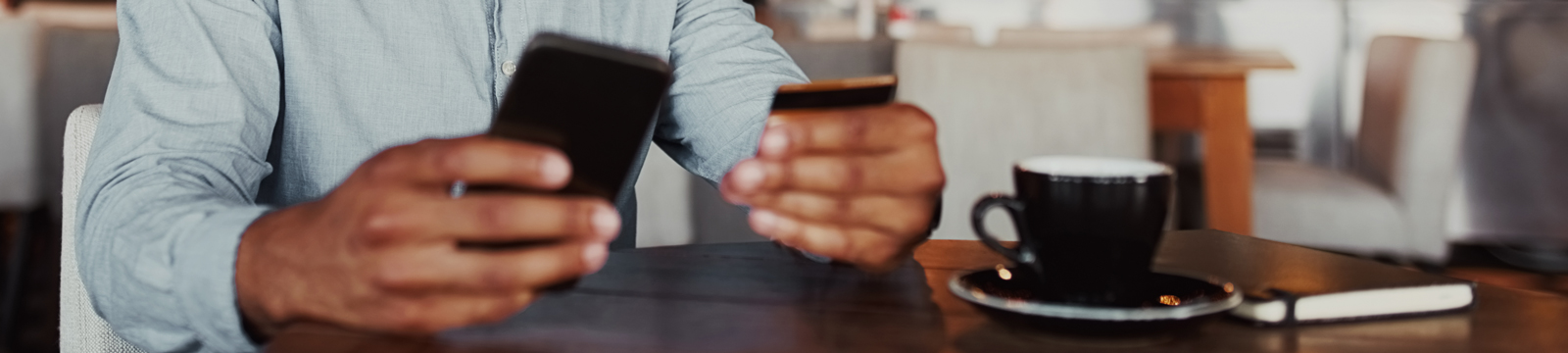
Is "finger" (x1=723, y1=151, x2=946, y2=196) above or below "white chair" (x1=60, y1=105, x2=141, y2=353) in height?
above

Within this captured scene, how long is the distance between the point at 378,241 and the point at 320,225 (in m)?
0.04

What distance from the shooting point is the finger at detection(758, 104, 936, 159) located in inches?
22.6

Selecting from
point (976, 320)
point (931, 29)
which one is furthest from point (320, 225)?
point (931, 29)

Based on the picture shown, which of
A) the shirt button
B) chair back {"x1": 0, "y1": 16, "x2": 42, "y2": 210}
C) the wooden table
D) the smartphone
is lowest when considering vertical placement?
chair back {"x1": 0, "y1": 16, "x2": 42, "y2": 210}

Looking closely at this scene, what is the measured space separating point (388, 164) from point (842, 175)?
0.83ft

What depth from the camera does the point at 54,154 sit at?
2256mm

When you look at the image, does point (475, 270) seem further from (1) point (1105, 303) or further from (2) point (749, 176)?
(1) point (1105, 303)

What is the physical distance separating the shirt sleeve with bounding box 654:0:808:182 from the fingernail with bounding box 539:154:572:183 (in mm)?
555

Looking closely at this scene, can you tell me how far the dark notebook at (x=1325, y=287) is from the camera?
1.70 feet

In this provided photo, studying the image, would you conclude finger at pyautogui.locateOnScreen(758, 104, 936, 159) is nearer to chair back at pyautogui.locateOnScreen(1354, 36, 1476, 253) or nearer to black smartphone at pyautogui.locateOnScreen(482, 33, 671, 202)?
black smartphone at pyautogui.locateOnScreen(482, 33, 671, 202)

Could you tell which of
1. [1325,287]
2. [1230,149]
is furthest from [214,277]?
[1230,149]

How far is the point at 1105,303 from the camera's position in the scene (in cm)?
52

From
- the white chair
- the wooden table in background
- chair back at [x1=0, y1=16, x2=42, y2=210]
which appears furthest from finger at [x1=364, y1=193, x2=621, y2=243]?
chair back at [x1=0, y1=16, x2=42, y2=210]

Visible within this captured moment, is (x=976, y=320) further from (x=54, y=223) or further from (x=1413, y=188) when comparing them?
(x=54, y=223)
